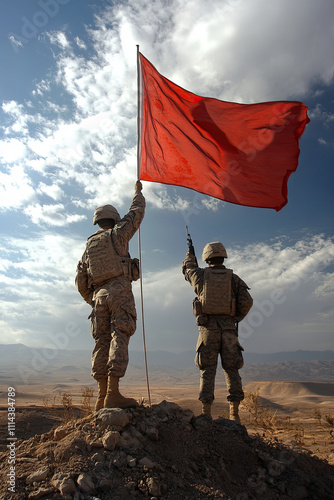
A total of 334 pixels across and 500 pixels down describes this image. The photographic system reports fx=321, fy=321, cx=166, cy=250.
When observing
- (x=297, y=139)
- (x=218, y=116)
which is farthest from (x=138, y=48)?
(x=297, y=139)

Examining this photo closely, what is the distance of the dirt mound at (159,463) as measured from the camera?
2.78 m

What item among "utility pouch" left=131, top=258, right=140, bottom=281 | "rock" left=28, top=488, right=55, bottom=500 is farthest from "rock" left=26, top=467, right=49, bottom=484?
"utility pouch" left=131, top=258, right=140, bottom=281

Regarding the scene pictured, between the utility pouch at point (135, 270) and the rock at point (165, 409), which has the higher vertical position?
the utility pouch at point (135, 270)

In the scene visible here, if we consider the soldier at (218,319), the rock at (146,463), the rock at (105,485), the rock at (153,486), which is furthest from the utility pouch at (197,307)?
the rock at (105,485)

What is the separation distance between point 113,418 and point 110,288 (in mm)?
1660

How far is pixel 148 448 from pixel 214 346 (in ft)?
7.31

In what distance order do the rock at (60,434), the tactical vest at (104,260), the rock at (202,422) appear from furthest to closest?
the tactical vest at (104,260), the rock at (202,422), the rock at (60,434)

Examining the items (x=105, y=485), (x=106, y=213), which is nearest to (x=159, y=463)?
(x=105, y=485)

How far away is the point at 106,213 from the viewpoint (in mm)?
5070

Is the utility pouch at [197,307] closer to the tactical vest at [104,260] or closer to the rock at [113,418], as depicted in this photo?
the tactical vest at [104,260]

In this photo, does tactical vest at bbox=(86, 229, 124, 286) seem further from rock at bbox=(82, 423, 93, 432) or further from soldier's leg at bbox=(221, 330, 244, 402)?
soldier's leg at bbox=(221, 330, 244, 402)

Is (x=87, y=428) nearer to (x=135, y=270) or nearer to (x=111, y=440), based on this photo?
(x=111, y=440)

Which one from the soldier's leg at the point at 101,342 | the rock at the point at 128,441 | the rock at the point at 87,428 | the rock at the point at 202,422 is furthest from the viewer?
the soldier's leg at the point at 101,342

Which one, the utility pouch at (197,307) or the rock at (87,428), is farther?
the utility pouch at (197,307)
